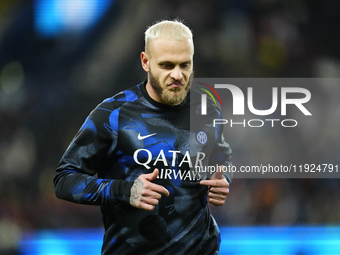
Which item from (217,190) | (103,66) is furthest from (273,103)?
(217,190)

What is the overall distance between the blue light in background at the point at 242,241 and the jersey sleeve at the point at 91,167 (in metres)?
1.98

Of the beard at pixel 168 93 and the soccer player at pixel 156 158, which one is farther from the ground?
the beard at pixel 168 93

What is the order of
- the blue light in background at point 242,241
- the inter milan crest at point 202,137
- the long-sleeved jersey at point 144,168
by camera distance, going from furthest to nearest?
the blue light in background at point 242,241 → the inter milan crest at point 202,137 → the long-sleeved jersey at point 144,168

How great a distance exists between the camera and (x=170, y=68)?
1.50 meters

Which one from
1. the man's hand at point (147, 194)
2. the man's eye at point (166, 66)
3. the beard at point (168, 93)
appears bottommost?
the man's hand at point (147, 194)

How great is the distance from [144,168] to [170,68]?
0.43 m

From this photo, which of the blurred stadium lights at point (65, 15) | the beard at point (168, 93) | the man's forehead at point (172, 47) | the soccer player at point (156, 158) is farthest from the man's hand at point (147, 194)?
the blurred stadium lights at point (65, 15)

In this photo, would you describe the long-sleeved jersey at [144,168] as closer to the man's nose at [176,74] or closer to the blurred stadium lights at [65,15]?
the man's nose at [176,74]

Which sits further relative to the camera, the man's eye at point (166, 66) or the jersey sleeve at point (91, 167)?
the man's eye at point (166, 66)

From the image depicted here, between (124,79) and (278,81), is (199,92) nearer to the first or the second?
(124,79)

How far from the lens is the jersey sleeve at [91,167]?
136cm

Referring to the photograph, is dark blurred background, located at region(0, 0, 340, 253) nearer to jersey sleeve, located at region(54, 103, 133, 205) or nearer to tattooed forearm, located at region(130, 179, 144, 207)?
jersey sleeve, located at region(54, 103, 133, 205)

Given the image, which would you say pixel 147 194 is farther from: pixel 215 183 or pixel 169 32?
pixel 169 32

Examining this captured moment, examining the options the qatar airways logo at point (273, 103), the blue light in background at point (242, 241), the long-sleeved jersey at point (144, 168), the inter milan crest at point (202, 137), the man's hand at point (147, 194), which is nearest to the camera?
the man's hand at point (147, 194)
